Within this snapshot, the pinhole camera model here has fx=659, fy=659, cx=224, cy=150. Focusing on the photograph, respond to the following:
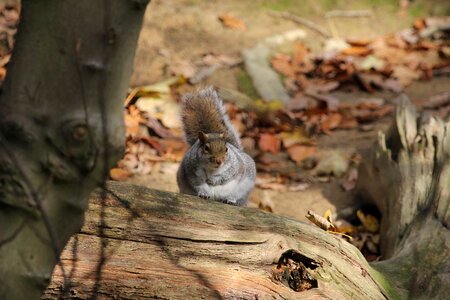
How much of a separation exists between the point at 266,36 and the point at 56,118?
5013 millimetres

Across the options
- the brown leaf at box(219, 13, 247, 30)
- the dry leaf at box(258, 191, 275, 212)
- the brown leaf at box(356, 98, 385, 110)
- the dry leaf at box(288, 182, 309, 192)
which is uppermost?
the brown leaf at box(219, 13, 247, 30)

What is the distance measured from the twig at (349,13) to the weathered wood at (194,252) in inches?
174

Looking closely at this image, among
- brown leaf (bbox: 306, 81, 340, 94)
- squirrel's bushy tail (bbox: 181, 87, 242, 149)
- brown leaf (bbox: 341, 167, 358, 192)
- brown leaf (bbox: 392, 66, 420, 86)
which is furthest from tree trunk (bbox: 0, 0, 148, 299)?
brown leaf (bbox: 392, 66, 420, 86)

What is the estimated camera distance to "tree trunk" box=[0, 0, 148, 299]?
1.09 m

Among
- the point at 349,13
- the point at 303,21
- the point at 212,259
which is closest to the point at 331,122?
the point at 303,21

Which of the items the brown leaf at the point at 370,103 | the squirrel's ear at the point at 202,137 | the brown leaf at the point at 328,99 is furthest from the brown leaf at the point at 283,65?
the squirrel's ear at the point at 202,137

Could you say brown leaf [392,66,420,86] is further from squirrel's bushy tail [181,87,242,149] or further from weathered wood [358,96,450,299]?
squirrel's bushy tail [181,87,242,149]

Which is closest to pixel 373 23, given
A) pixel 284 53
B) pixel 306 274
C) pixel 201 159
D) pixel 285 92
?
pixel 284 53

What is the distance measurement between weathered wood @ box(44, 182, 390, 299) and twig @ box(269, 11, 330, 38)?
4.12 metres

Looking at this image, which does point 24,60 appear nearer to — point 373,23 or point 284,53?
point 284,53

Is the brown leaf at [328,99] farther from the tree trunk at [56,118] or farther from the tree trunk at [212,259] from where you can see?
the tree trunk at [56,118]

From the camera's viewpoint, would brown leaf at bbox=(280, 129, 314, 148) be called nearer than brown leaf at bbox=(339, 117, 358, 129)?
Yes

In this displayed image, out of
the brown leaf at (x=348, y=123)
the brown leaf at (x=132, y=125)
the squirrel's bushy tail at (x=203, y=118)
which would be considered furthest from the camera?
the brown leaf at (x=348, y=123)

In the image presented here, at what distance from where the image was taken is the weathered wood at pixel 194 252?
1.99 m
